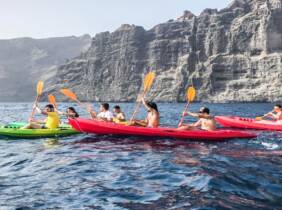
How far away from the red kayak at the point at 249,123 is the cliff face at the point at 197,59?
328ft

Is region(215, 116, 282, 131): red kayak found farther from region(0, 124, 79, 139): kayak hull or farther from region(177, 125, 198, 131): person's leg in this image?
region(0, 124, 79, 139): kayak hull

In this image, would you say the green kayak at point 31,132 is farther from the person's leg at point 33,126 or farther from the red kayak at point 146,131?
the red kayak at point 146,131

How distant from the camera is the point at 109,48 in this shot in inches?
7426

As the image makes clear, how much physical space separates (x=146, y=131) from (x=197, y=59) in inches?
5193

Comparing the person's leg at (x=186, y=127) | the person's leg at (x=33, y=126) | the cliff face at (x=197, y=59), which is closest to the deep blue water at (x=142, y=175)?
the person's leg at (x=186, y=127)

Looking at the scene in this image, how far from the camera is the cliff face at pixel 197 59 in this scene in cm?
13425

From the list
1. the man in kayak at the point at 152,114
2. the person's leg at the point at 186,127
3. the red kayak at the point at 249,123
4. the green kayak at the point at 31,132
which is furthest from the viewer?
the red kayak at the point at 249,123

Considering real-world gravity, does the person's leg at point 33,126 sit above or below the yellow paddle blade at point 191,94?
below

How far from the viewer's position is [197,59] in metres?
148

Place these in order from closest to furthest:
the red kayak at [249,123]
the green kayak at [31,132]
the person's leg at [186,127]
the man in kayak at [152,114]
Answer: the person's leg at [186,127]
the man in kayak at [152,114]
the green kayak at [31,132]
the red kayak at [249,123]

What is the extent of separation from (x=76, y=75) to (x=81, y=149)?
588ft

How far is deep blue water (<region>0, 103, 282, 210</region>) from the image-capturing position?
360 inches

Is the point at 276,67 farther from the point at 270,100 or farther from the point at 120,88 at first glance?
the point at 120,88

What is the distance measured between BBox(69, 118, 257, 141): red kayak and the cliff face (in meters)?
110
